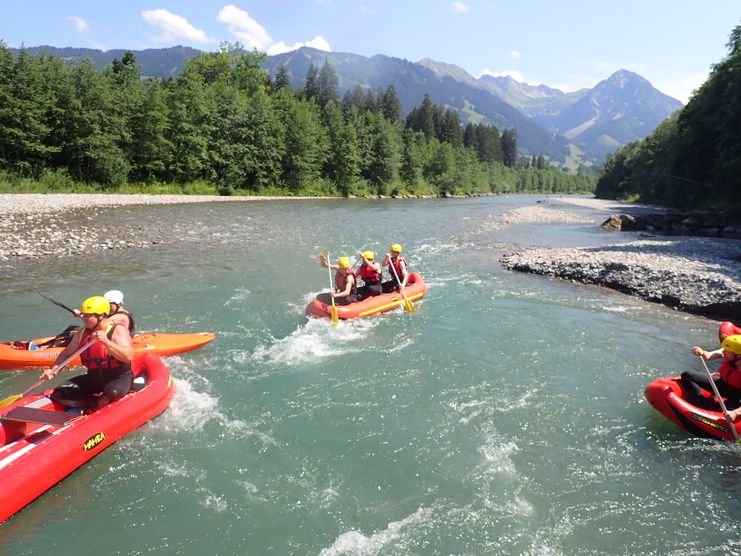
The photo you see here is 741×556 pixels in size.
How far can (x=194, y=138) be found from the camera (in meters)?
39.0

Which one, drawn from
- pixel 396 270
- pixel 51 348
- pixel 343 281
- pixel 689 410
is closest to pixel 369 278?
pixel 343 281

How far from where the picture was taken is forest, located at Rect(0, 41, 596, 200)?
29.7 m

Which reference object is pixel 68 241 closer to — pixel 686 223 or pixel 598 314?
pixel 598 314

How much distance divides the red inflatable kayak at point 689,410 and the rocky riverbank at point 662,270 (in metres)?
5.99

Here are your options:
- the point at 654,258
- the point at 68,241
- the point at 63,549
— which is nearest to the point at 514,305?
the point at 654,258

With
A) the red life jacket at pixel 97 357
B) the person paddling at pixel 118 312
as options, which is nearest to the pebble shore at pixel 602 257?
the person paddling at pixel 118 312

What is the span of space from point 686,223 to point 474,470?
28.6m

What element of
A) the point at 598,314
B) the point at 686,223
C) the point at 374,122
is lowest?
the point at 598,314

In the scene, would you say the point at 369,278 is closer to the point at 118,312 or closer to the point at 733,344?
the point at 118,312

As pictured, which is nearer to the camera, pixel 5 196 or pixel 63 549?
pixel 63 549

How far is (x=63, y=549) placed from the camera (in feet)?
14.2

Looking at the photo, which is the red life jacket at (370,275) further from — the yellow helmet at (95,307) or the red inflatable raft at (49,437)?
the yellow helmet at (95,307)

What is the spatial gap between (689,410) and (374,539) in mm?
4659

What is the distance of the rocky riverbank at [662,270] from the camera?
12.0m
